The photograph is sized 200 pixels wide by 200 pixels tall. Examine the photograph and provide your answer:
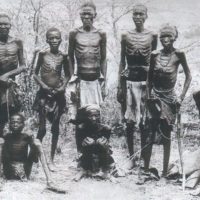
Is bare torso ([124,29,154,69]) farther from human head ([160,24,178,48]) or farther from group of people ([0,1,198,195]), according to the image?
human head ([160,24,178,48])

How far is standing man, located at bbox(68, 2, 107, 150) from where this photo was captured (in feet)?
21.7

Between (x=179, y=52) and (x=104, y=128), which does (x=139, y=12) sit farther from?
(x=104, y=128)

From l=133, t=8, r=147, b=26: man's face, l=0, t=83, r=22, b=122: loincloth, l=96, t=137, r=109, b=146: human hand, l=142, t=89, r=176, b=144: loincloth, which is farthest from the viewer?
l=0, t=83, r=22, b=122: loincloth

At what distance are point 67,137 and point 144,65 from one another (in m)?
2.83

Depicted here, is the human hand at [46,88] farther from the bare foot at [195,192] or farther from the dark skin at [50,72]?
the bare foot at [195,192]

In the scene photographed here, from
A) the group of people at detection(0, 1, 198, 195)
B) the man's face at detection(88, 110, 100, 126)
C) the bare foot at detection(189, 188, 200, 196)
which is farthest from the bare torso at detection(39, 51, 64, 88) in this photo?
the bare foot at detection(189, 188, 200, 196)

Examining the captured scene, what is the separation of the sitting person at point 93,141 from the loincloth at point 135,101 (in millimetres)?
471

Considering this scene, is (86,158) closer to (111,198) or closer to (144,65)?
(111,198)

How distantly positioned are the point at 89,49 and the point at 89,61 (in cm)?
16

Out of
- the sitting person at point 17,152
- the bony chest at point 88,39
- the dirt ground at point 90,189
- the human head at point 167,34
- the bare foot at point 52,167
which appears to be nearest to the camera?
the dirt ground at point 90,189

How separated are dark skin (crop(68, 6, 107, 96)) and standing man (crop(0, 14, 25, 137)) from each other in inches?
29.4

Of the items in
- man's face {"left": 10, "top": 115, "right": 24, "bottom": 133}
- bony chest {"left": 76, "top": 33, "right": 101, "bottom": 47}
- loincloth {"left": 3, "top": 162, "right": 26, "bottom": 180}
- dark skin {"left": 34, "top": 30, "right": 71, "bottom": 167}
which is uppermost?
bony chest {"left": 76, "top": 33, "right": 101, "bottom": 47}

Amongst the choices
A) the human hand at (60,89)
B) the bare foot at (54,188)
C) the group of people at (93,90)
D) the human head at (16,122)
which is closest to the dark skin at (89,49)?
the group of people at (93,90)

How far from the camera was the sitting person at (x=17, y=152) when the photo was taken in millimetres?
6070
